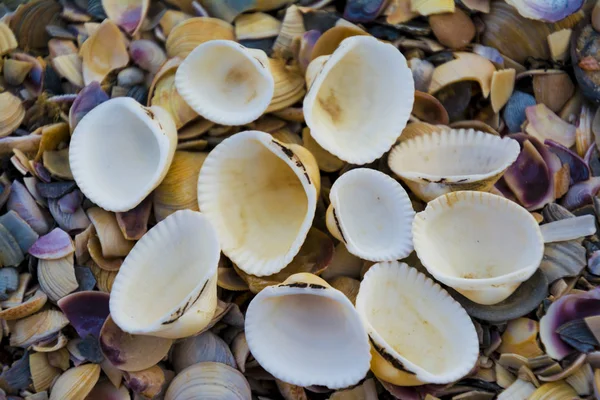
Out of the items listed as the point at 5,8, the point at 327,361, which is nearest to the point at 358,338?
the point at 327,361

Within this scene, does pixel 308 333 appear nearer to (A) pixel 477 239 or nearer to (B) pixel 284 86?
(A) pixel 477 239

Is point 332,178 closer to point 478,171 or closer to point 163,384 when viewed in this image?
point 478,171

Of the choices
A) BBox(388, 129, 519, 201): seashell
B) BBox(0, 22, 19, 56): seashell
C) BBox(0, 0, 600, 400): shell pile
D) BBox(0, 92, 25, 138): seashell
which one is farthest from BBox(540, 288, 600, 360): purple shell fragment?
BBox(0, 22, 19, 56): seashell

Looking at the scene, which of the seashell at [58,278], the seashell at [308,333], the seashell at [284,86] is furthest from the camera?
the seashell at [284,86]

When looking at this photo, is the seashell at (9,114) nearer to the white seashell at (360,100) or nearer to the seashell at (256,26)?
the seashell at (256,26)

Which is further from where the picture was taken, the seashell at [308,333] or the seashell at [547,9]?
the seashell at [547,9]

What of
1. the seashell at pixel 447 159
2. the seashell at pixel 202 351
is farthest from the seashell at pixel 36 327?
the seashell at pixel 447 159

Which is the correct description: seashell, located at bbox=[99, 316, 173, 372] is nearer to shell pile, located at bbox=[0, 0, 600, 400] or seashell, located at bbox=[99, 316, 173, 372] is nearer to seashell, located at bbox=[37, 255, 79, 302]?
shell pile, located at bbox=[0, 0, 600, 400]
